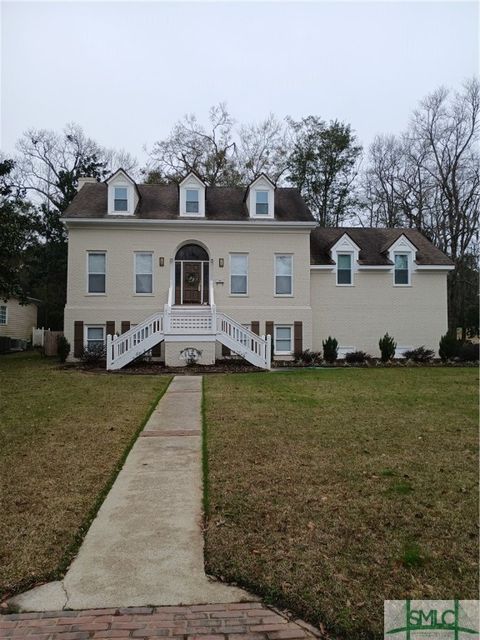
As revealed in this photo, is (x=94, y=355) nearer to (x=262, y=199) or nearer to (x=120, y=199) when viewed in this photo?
(x=120, y=199)

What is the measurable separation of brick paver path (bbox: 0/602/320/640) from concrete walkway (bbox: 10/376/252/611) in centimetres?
7

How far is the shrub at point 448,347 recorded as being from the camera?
20.0 meters

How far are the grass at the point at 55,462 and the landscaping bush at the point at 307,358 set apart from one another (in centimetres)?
832

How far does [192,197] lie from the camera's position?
2058 centimetres

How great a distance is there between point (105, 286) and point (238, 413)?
13.1 m

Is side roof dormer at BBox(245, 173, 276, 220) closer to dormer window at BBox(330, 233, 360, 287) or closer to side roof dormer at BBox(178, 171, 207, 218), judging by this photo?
side roof dormer at BBox(178, 171, 207, 218)

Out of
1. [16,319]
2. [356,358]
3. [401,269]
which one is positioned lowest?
[356,358]

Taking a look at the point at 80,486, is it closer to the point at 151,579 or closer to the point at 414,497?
the point at 151,579

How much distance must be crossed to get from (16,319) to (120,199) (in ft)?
51.8

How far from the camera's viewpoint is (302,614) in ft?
9.20

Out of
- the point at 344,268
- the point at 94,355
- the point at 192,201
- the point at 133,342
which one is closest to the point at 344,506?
the point at 133,342

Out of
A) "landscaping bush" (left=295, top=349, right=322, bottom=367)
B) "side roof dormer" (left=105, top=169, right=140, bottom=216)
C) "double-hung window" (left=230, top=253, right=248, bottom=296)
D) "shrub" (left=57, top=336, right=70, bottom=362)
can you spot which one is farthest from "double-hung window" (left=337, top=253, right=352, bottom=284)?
"shrub" (left=57, top=336, right=70, bottom=362)

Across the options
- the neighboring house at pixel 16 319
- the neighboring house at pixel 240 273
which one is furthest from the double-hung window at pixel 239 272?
the neighboring house at pixel 16 319

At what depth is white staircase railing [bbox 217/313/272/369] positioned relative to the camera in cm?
1722
